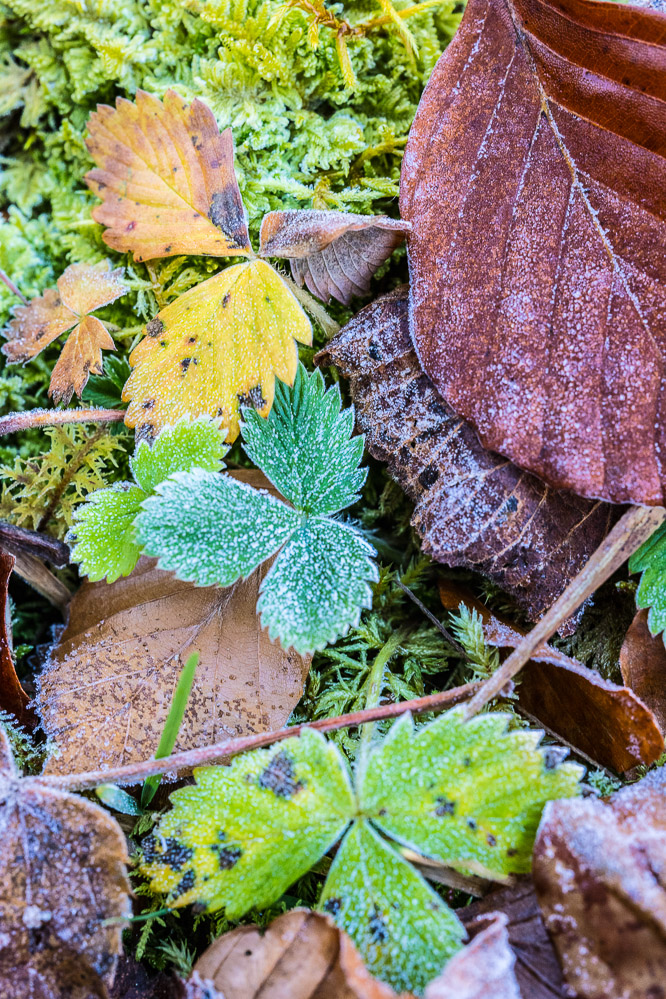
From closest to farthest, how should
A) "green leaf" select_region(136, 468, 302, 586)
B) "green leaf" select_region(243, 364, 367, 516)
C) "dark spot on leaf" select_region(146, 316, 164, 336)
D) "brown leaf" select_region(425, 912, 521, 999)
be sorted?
"brown leaf" select_region(425, 912, 521, 999), "green leaf" select_region(136, 468, 302, 586), "green leaf" select_region(243, 364, 367, 516), "dark spot on leaf" select_region(146, 316, 164, 336)

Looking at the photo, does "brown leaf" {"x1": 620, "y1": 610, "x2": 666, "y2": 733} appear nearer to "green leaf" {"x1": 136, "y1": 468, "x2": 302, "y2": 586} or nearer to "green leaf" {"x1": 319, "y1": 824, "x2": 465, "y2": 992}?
"green leaf" {"x1": 319, "y1": 824, "x2": 465, "y2": 992}

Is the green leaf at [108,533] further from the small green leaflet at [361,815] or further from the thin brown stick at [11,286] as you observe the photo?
the thin brown stick at [11,286]

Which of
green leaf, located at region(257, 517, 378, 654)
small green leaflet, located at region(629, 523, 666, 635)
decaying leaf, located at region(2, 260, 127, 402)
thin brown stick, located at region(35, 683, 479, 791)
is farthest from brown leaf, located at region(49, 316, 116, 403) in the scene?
small green leaflet, located at region(629, 523, 666, 635)

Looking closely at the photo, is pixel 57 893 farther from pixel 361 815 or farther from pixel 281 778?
pixel 361 815

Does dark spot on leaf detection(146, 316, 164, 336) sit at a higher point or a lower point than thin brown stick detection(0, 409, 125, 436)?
higher

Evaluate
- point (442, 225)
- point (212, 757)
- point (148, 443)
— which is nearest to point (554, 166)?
point (442, 225)

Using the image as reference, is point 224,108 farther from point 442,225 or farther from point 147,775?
point 147,775
